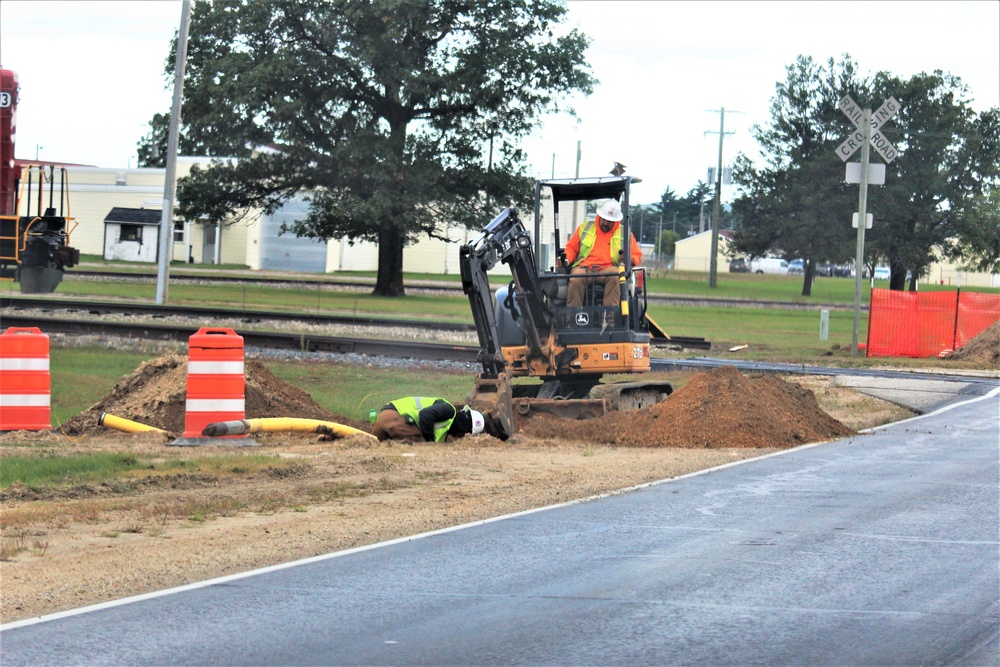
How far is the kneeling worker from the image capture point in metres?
13.9

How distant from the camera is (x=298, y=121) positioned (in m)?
45.1

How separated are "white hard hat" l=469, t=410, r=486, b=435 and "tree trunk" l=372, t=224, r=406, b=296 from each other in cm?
3329

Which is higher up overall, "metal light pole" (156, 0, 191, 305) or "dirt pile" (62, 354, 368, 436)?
"metal light pole" (156, 0, 191, 305)

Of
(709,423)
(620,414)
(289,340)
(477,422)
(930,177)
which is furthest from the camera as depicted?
(930,177)

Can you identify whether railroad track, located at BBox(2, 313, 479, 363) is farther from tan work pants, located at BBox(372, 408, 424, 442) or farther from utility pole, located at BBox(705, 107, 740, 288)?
utility pole, located at BBox(705, 107, 740, 288)

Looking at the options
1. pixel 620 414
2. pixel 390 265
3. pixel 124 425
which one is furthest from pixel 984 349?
pixel 390 265

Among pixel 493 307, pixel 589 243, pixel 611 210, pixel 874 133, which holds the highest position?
pixel 874 133

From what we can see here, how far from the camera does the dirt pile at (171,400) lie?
1424 cm

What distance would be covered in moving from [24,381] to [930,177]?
6655 centimetres

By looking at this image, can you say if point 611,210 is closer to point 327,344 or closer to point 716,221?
point 327,344

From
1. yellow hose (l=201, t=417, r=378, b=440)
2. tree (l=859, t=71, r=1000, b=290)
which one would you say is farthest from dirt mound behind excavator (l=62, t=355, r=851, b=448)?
tree (l=859, t=71, r=1000, b=290)

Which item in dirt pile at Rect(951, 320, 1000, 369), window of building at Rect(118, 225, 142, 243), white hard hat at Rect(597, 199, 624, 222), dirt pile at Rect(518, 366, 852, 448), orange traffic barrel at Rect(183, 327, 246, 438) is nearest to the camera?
orange traffic barrel at Rect(183, 327, 246, 438)

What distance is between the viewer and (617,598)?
730cm

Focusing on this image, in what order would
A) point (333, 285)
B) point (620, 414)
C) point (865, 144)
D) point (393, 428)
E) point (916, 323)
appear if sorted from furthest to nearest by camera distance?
point (333, 285)
point (916, 323)
point (865, 144)
point (620, 414)
point (393, 428)
